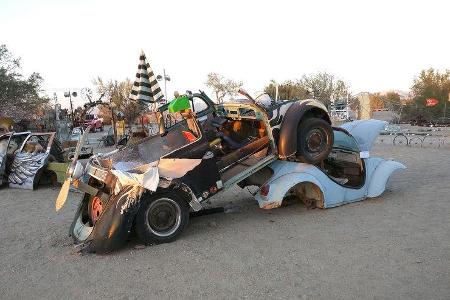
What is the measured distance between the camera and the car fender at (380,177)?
7.68m

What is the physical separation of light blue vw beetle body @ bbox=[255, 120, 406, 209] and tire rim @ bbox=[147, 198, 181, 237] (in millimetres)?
1493

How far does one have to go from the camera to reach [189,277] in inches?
182

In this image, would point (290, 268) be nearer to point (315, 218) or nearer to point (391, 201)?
point (315, 218)

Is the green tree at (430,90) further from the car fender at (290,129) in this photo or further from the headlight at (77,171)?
the headlight at (77,171)

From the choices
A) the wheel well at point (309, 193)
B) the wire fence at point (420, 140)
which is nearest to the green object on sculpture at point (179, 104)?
the wheel well at point (309, 193)

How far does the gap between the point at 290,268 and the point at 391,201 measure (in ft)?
12.1

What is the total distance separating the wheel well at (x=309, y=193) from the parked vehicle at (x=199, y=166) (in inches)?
0.9

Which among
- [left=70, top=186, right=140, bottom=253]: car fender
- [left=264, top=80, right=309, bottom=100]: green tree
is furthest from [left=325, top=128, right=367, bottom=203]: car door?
[left=70, top=186, right=140, bottom=253]: car fender

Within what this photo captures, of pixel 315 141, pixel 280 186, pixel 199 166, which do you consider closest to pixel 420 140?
pixel 315 141

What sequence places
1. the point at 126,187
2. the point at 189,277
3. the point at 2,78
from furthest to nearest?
→ 1. the point at 2,78
2. the point at 126,187
3. the point at 189,277

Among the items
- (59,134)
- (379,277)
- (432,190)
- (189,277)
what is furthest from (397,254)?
(59,134)

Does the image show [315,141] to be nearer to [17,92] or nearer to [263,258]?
[263,258]

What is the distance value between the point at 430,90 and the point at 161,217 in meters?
31.2

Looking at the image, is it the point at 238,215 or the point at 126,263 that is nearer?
the point at 126,263
